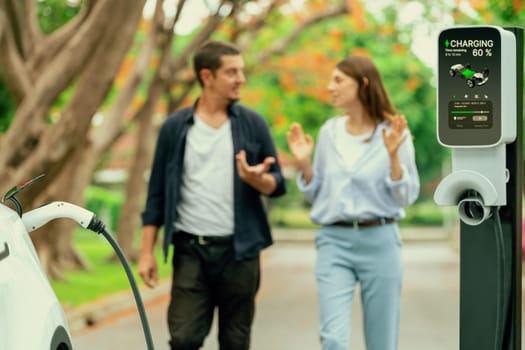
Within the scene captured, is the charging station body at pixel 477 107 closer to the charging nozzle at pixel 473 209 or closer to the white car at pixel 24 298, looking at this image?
the charging nozzle at pixel 473 209

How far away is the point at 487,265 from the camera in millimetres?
4551

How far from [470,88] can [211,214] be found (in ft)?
6.81

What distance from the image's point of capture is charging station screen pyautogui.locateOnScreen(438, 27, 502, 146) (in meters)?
4.44

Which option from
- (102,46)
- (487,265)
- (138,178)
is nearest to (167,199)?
(487,265)

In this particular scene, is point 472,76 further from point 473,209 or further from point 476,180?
point 473,209

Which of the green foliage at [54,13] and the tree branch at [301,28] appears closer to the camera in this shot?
the green foliage at [54,13]

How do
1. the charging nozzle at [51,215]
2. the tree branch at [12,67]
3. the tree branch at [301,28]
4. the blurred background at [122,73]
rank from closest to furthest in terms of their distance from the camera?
the charging nozzle at [51,215] < the blurred background at [122,73] < the tree branch at [12,67] < the tree branch at [301,28]

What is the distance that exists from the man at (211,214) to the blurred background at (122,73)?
6.13 ft

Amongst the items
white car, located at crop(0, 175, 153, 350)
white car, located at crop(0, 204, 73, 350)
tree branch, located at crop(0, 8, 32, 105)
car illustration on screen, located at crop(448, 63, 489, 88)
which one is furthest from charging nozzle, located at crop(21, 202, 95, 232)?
tree branch, located at crop(0, 8, 32, 105)

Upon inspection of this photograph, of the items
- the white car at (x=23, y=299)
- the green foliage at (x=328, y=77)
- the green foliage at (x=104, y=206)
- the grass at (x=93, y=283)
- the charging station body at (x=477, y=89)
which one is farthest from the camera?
the green foliage at (x=104, y=206)

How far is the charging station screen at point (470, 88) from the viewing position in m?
4.44

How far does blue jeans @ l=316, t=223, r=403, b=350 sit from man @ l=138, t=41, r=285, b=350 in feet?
1.35

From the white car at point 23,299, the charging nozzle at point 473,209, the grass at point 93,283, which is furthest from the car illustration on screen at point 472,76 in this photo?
the grass at point 93,283

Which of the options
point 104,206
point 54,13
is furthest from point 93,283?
point 104,206
